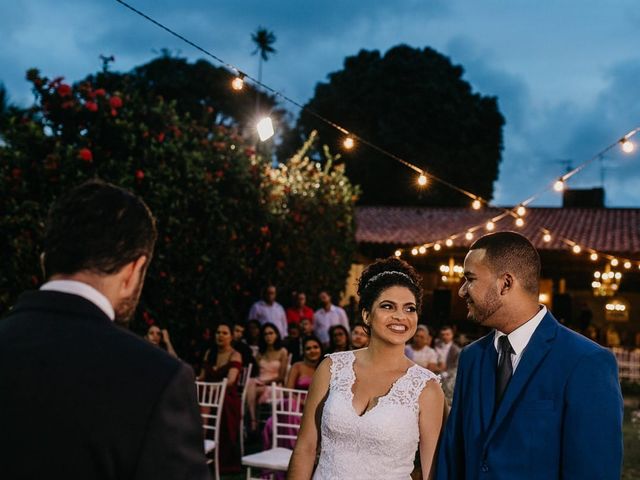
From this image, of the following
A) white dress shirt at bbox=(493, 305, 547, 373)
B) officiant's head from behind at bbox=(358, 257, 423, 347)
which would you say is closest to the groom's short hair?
white dress shirt at bbox=(493, 305, 547, 373)

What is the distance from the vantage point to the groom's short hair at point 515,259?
241 centimetres

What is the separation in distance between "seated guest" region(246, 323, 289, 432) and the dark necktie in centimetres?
597

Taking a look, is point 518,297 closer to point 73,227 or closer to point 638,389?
point 73,227

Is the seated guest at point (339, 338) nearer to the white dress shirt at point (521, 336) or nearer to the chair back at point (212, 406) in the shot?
the chair back at point (212, 406)

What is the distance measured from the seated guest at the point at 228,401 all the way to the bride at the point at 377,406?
4074 mm

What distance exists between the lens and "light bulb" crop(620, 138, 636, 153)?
6.89 m

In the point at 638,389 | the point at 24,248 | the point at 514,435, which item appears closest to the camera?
the point at 514,435

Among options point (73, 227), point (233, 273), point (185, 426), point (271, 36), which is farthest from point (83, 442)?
point (271, 36)

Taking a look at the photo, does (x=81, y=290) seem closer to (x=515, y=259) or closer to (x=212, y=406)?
(x=515, y=259)

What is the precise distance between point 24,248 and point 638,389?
1482cm

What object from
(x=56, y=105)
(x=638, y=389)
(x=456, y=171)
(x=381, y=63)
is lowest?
(x=638, y=389)

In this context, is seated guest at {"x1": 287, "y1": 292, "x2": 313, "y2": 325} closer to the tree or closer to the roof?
the roof

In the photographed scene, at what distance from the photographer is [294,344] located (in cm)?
934

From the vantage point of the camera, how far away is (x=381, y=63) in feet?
109
